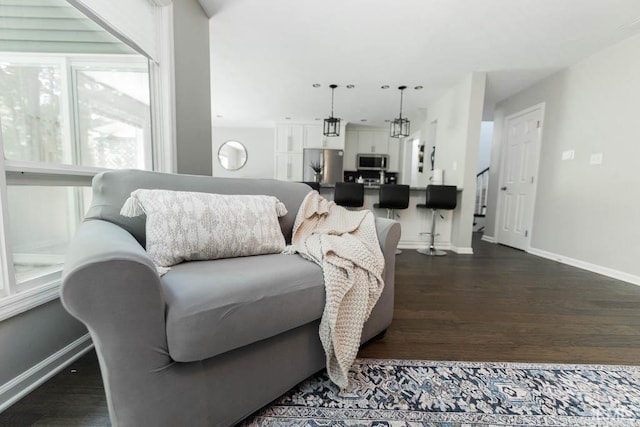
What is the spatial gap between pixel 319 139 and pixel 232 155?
2.40m

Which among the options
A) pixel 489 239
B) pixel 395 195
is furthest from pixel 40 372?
pixel 489 239

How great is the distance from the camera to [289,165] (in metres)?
6.22

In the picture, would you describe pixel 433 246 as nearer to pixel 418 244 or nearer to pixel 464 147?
pixel 418 244

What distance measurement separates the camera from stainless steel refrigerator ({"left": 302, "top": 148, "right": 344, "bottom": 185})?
605 centimetres

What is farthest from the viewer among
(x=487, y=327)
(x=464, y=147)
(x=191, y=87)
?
(x=464, y=147)

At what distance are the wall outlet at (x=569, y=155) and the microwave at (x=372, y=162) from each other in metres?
3.65

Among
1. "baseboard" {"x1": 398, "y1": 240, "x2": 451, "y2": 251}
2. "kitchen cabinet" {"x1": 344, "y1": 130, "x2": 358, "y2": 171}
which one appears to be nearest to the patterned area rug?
"baseboard" {"x1": 398, "y1": 240, "x2": 451, "y2": 251}

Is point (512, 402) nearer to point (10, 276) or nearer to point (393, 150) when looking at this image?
point (10, 276)

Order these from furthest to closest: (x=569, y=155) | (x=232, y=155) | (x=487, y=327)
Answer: (x=232, y=155), (x=569, y=155), (x=487, y=327)

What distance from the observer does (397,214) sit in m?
3.79

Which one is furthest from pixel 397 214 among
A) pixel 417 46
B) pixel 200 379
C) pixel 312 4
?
pixel 200 379

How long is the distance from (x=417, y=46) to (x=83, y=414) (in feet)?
12.2

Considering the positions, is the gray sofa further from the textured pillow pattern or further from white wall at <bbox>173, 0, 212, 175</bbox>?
white wall at <bbox>173, 0, 212, 175</bbox>

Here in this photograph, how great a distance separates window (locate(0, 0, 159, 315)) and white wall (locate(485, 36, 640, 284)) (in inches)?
174
